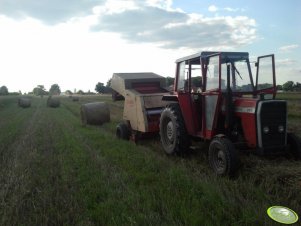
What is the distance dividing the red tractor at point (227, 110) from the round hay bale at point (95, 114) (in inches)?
279

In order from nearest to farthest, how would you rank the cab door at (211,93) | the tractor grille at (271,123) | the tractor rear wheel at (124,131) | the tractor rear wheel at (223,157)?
the tractor rear wheel at (223,157)
the tractor grille at (271,123)
the cab door at (211,93)
the tractor rear wheel at (124,131)

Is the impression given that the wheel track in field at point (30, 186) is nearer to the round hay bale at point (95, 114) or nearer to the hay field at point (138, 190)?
the hay field at point (138, 190)

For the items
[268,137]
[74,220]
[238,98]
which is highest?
[238,98]

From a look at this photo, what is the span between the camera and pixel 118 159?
7551mm

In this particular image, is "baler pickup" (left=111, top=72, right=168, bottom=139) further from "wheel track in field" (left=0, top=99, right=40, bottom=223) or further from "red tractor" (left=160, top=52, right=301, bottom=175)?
"wheel track in field" (left=0, top=99, right=40, bottom=223)

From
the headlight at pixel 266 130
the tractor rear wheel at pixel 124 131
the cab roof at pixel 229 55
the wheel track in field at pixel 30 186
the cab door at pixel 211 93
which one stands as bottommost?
the wheel track in field at pixel 30 186

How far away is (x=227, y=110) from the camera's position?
20.8 ft

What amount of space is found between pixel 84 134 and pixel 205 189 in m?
7.29

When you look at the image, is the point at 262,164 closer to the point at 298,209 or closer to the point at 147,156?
the point at 298,209

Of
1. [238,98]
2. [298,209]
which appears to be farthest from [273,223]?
[238,98]

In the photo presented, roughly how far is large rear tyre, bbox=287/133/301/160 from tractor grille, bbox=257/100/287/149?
0.28 metres

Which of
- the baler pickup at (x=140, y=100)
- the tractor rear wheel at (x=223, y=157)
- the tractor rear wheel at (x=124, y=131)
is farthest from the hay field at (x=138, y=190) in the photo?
the tractor rear wheel at (x=124, y=131)

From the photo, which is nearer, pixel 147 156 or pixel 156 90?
pixel 147 156

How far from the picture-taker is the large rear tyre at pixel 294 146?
631 centimetres
